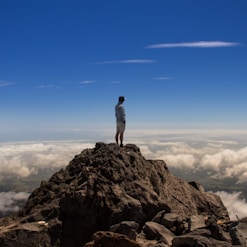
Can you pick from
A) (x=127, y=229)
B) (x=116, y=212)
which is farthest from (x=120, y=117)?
(x=127, y=229)

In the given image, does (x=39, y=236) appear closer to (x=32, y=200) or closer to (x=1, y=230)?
(x=1, y=230)

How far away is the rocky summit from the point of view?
76.2 feet

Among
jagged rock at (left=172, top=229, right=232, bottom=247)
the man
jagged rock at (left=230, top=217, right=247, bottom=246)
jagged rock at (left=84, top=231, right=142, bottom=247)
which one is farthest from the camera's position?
the man

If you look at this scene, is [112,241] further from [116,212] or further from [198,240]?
[116,212]


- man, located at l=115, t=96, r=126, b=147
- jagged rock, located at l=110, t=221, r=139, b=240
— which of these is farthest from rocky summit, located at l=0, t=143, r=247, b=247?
man, located at l=115, t=96, r=126, b=147

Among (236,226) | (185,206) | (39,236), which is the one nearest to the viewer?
(236,226)

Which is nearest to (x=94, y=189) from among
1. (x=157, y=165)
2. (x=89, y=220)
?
(x=89, y=220)

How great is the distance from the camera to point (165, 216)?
2698cm

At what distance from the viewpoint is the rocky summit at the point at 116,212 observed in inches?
915

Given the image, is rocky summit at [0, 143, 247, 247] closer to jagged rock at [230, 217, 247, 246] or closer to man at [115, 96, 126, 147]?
jagged rock at [230, 217, 247, 246]

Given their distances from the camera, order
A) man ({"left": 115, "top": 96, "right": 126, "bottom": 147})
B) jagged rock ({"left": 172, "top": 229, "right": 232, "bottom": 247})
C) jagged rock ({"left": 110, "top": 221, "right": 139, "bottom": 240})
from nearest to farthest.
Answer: jagged rock ({"left": 172, "top": 229, "right": 232, "bottom": 247}) → jagged rock ({"left": 110, "top": 221, "right": 139, "bottom": 240}) → man ({"left": 115, "top": 96, "right": 126, "bottom": 147})

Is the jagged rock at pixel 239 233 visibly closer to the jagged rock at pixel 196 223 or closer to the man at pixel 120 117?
the jagged rock at pixel 196 223

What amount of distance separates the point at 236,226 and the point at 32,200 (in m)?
18.4

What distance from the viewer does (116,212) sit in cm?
2683
